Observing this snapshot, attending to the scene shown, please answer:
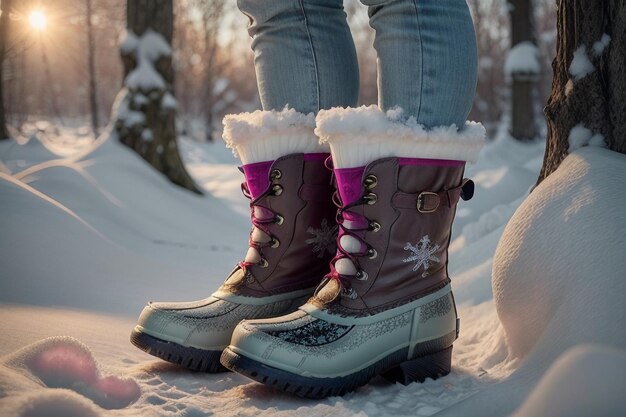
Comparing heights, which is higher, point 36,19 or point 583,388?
point 36,19

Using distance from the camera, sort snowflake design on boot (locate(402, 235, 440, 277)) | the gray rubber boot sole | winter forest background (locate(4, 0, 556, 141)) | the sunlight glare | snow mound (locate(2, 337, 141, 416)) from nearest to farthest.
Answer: snow mound (locate(2, 337, 141, 416)), the gray rubber boot sole, snowflake design on boot (locate(402, 235, 440, 277)), the sunlight glare, winter forest background (locate(4, 0, 556, 141))

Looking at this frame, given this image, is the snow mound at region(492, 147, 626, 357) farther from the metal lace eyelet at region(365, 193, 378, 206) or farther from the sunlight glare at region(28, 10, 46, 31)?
the sunlight glare at region(28, 10, 46, 31)

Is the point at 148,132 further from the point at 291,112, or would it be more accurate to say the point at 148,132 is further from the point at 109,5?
the point at 109,5

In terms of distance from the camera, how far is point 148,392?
1.15 meters

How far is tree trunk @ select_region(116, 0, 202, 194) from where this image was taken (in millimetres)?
4840

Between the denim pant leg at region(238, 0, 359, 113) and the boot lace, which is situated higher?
the denim pant leg at region(238, 0, 359, 113)

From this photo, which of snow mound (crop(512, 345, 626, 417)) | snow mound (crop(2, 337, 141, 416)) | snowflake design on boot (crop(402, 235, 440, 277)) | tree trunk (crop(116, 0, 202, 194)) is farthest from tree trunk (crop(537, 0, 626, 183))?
tree trunk (crop(116, 0, 202, 194))

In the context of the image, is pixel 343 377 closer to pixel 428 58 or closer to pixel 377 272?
pixel 377 272

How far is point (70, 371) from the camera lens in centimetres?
107

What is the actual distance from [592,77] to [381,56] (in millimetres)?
467

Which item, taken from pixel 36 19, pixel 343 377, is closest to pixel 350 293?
pixel 343 377

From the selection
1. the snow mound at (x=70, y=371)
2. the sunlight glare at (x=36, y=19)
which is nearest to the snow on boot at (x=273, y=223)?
the snow mound at (x=70, y=371)

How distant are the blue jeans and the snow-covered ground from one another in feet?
1.00

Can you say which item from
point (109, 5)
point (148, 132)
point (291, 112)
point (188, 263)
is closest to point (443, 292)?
point (291, 112)
